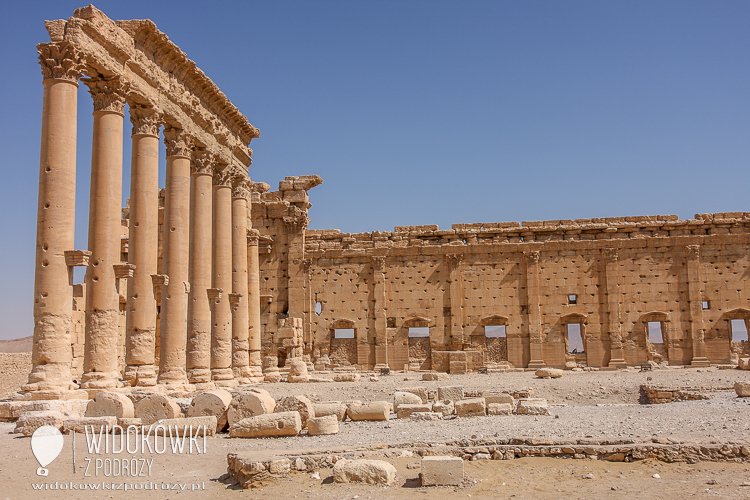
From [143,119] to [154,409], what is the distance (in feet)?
28.9

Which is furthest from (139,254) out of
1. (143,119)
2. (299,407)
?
(299,407)

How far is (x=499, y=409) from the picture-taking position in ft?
51.0

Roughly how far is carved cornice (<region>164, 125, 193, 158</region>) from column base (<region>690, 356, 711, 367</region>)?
23.5 metres

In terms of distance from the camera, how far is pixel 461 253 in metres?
32.8

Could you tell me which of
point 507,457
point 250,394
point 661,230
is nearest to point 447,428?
point 507,457

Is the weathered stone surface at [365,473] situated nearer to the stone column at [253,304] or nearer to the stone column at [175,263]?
the stone column at [175,263]

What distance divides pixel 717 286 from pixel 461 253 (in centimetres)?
1173

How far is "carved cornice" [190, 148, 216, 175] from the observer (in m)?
22.4

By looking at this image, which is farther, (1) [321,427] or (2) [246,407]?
(2) [246,407]

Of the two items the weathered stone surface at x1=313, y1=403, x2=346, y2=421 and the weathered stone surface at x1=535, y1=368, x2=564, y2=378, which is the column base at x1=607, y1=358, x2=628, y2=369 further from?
the weathered stone surface at x1=313, y1=403, x2=346, y2=421

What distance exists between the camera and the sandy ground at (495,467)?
8555mm

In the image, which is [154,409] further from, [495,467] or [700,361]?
[700,361]

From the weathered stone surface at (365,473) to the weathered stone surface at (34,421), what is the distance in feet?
21.7

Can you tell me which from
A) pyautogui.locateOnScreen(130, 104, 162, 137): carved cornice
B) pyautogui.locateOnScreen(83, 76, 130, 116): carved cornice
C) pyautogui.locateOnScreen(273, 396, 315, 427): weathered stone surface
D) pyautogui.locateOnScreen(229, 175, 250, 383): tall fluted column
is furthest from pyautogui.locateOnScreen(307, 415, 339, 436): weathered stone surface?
pyautogui.locateOnScreen(229, 175, 250, 383): tall fluted column
